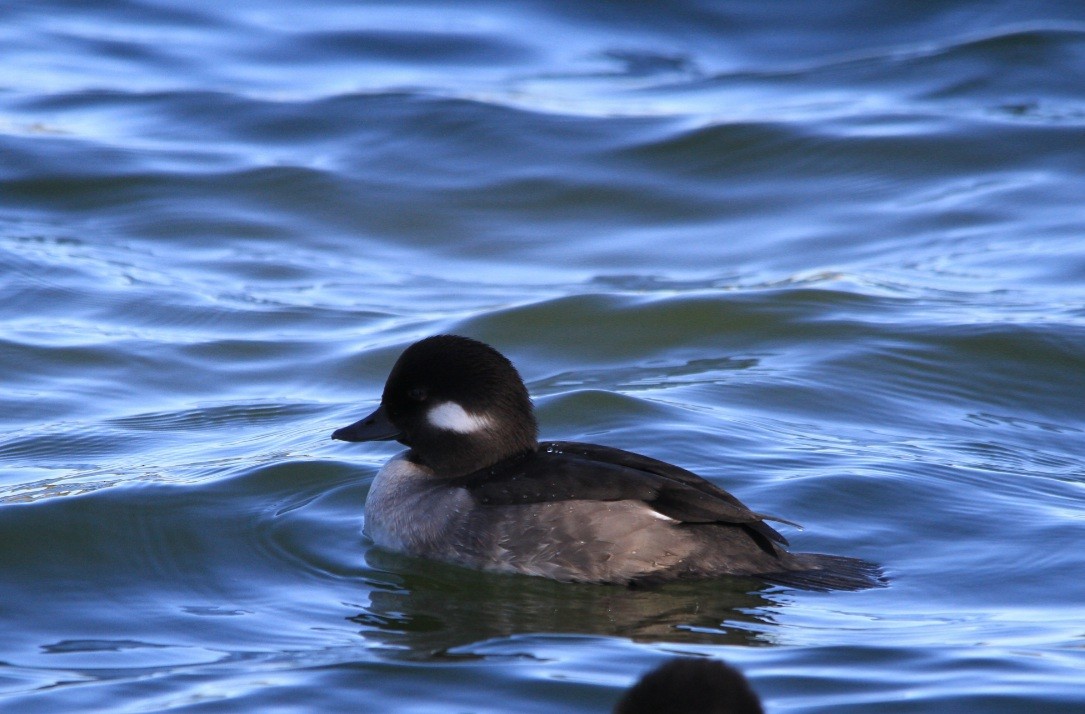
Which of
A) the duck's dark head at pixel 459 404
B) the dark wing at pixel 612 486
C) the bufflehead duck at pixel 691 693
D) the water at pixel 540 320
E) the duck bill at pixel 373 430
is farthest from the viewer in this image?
the duck bill at pixel 373 430

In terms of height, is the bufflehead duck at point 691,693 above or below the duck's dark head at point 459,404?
below

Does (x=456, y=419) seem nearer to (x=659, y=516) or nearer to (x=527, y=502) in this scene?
(x=527, y=502)

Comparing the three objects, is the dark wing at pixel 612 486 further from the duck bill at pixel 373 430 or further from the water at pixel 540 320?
the duck bill at pixel 373 430

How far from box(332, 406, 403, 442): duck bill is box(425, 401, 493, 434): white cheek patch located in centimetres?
30

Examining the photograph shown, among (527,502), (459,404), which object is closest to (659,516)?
(527,502)

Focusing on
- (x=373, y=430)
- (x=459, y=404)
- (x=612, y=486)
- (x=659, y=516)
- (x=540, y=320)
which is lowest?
→ (x=659, y=516)

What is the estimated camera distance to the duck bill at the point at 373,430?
8016 mm

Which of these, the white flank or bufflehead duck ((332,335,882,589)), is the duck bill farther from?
the white flank

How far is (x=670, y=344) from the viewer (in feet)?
39.0

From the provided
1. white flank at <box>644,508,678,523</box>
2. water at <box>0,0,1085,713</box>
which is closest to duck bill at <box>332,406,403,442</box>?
water at <box>0,0,1085,713</box>

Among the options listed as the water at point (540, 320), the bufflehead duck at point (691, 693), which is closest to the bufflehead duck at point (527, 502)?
the water at point (540, 320)

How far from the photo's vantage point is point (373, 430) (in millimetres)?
8062

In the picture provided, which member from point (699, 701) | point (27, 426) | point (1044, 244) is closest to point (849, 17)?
point (1044, 244)

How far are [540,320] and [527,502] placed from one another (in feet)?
16.7
